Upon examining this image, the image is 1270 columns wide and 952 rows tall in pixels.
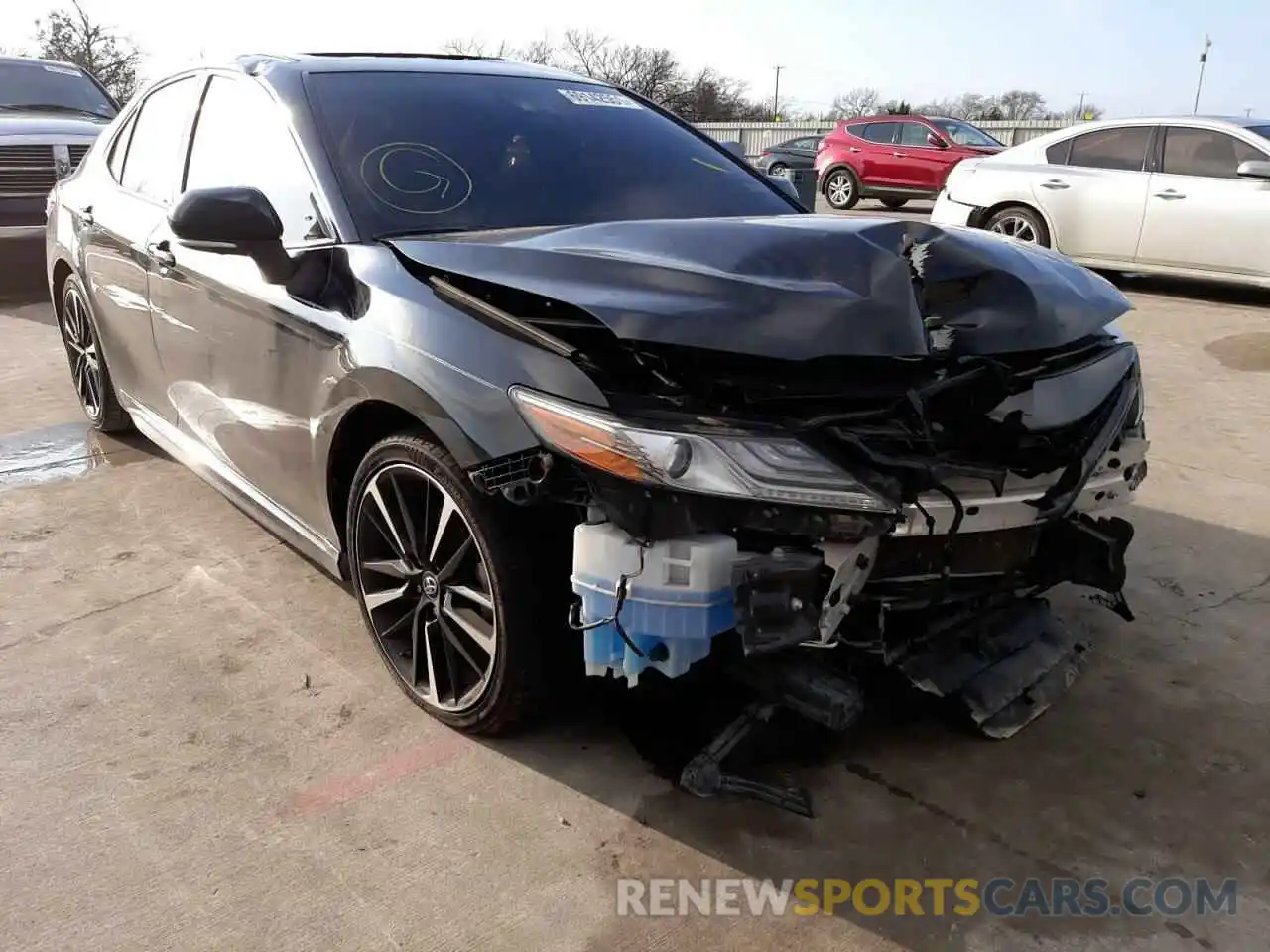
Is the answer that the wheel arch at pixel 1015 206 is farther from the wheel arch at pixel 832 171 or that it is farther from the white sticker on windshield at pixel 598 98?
the wheel arch at pixel 832 171

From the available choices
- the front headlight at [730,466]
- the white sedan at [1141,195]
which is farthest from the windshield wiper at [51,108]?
the front headlight at [730,466]

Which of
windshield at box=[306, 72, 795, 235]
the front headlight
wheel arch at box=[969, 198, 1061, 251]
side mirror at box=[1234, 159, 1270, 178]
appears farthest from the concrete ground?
wheel arch at box=[969, 198, 1061, 251]

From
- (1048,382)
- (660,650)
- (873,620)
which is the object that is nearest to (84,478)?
(660,650)

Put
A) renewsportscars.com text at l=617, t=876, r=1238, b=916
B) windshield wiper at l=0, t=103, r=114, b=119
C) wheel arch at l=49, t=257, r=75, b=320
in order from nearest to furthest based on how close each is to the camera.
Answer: renewsportscars.com text at l=617, t=876, r=1238, b=916, wheel arch at l=49, t=257, r=75, b=320, windshield wiper at l=0, t=103, r=114, b=119

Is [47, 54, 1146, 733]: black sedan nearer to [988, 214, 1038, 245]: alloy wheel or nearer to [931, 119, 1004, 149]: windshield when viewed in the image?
[988, 214, 1038, 245]: alloy wheel

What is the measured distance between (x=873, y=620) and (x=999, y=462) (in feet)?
1.41

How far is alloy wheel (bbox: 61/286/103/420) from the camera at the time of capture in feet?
15.6

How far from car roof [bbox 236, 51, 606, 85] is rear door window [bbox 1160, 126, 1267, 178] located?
262 inches

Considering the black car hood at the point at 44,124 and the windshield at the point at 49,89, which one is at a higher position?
the windshield at the point at 49,89

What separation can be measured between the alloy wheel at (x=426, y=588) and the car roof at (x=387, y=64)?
144 centimetres

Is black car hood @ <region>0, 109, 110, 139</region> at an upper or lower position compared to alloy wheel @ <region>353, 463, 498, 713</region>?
upper

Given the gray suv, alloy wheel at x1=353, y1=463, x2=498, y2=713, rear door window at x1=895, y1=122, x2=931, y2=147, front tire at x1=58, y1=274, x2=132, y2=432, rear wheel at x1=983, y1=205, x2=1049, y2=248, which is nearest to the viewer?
alloy wheel at x1=353, y1=463, x2=498, y2=713

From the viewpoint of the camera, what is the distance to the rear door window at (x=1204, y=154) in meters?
8.06

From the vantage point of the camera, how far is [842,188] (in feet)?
58.0
